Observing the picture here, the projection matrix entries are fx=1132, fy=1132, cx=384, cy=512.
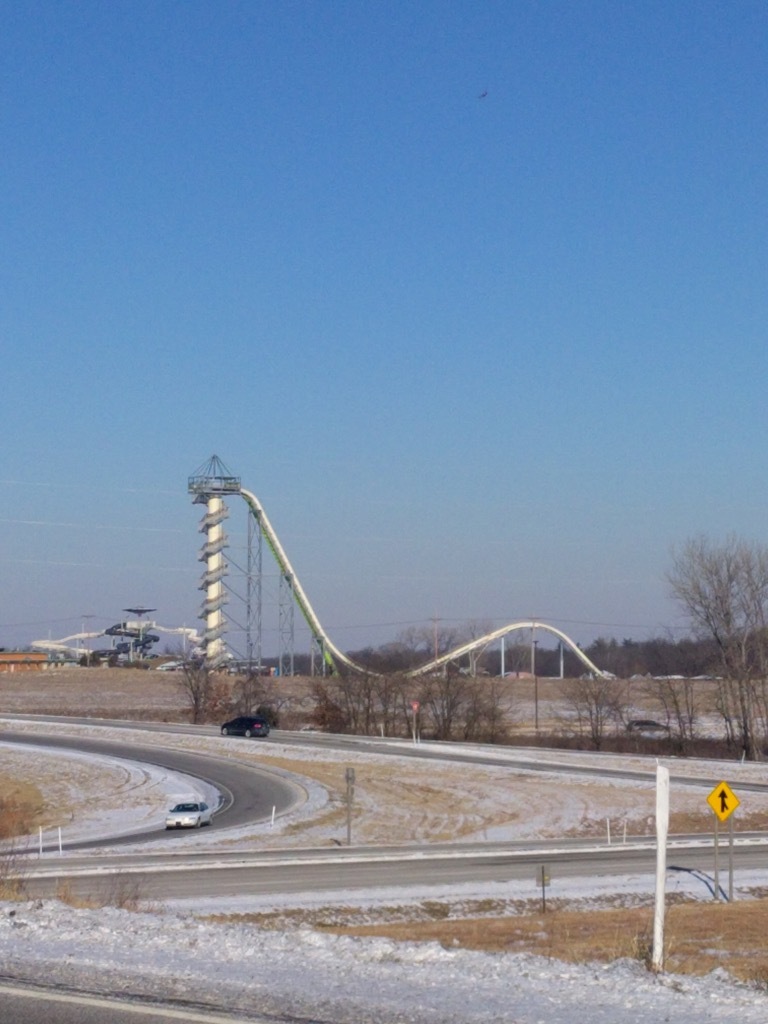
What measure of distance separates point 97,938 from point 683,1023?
6039 mm

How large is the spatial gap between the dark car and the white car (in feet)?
97.4

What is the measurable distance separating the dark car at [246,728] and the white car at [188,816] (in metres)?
29.7

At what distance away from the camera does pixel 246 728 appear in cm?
7756

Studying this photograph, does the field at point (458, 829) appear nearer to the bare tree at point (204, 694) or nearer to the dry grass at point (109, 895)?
the dry grass at point (109, 895)

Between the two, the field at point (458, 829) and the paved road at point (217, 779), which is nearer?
the field at point (458, 829)

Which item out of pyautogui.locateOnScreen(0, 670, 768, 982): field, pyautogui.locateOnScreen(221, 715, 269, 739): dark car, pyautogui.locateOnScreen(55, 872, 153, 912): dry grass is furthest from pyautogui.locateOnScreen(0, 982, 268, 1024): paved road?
pyautogui.locateOnScreen(221, 715, 269, 739): dark car

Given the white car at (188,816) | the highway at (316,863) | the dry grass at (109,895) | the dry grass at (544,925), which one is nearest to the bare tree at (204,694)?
the highway at (316,863)

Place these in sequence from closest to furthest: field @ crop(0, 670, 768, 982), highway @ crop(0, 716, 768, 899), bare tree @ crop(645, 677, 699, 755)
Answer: field @ crop(0, 670, 768, 982), highway @ crop(0, 716, 768, 899), bare tree @ crop(645, 677, 699, 755)

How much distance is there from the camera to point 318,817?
161 ft

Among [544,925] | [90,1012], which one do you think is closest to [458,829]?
[544,925]

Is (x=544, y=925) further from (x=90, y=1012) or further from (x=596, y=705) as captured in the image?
(x=596, y=705)

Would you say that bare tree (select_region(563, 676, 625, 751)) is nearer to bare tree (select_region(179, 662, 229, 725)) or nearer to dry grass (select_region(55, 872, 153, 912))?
bare tree (select_region(179, 662, 229, 725))

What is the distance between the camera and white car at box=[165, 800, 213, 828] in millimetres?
45406

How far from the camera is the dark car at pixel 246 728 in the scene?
3051 inches
